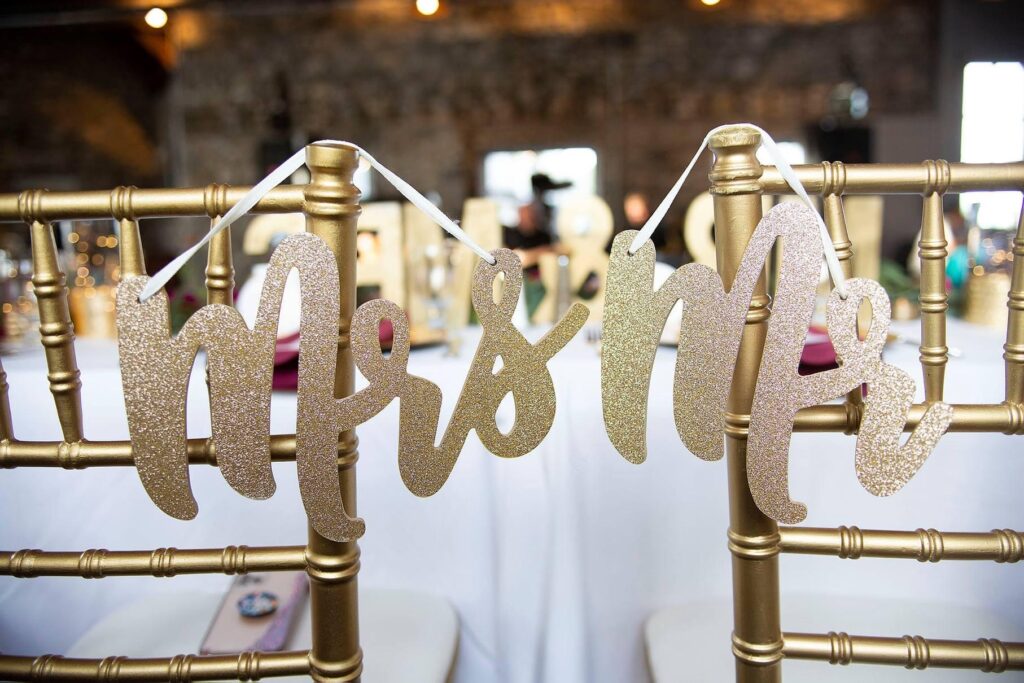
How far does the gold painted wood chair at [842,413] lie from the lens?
0.67 m

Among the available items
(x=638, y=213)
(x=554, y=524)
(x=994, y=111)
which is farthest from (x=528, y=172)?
(x=554, y=524)

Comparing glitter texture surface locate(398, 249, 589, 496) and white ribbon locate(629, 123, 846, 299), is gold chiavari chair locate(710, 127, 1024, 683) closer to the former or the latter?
white ribbon locate(629, 123, 846, 299)

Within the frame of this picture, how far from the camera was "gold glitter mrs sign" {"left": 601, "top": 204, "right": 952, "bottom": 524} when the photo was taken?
63 cm

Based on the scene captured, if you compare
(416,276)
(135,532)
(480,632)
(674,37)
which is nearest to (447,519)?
(480,632)

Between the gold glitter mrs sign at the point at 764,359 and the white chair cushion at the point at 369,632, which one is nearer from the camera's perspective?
the gold glitter mrs sign at the point at 764,359

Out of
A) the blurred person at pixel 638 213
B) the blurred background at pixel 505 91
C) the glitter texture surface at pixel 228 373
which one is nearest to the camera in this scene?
the glitter texture surface at pixel 228 373

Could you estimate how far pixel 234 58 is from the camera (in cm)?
646

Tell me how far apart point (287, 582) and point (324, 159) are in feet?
2.06

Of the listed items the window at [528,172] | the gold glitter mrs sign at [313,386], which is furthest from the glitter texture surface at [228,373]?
the window at [528,172]

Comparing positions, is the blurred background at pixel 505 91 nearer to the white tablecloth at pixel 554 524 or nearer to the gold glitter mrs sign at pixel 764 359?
the white tablecloth at pixel 554 524

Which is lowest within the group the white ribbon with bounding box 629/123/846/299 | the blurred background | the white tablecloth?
the white tablecloth

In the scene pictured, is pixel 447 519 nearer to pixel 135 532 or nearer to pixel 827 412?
pixel 135 532

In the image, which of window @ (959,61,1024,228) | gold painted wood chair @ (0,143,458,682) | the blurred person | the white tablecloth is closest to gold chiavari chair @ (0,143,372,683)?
gold painted wood chair @ (0,143,458,682)

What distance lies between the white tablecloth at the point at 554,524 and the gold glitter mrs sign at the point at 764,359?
0.35 m
